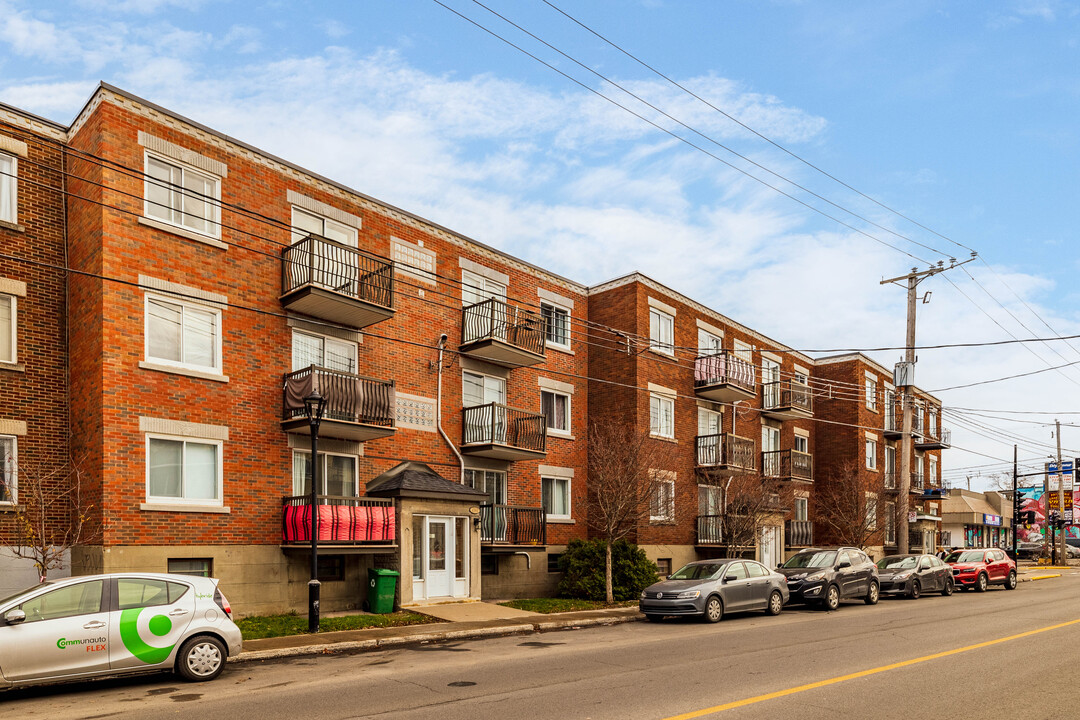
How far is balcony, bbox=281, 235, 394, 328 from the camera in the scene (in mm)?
19812

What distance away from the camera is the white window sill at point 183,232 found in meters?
18.1

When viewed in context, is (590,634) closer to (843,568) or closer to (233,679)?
(233,679)

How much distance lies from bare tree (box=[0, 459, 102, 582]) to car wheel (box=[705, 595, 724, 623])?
41.7 feet

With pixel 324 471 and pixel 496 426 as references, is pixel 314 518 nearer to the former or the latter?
pixel 324 471

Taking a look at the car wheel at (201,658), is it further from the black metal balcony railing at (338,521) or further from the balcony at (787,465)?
the balcony at (787,465)

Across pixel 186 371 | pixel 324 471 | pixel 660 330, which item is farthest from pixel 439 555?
pixel 660 330

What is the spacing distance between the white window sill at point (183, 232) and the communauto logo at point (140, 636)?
928 centimetres

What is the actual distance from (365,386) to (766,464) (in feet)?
67.7

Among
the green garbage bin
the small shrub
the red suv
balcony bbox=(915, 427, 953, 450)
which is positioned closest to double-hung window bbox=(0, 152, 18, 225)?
the green garbage bin

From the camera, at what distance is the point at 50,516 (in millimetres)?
17266

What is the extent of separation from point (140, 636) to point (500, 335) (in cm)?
1470

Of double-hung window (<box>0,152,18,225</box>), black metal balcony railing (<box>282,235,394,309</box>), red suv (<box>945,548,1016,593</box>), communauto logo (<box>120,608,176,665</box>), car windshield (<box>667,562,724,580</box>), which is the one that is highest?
double-hung window (<box>0,152,18,225</box>)

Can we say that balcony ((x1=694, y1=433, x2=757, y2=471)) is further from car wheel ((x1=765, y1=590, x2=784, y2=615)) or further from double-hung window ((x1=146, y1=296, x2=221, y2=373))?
double-hung window ((x1=146, y1=296, x2=221, y2=373))

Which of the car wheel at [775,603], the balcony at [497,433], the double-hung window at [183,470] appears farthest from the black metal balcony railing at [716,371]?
the double-hung window at [183,470]
